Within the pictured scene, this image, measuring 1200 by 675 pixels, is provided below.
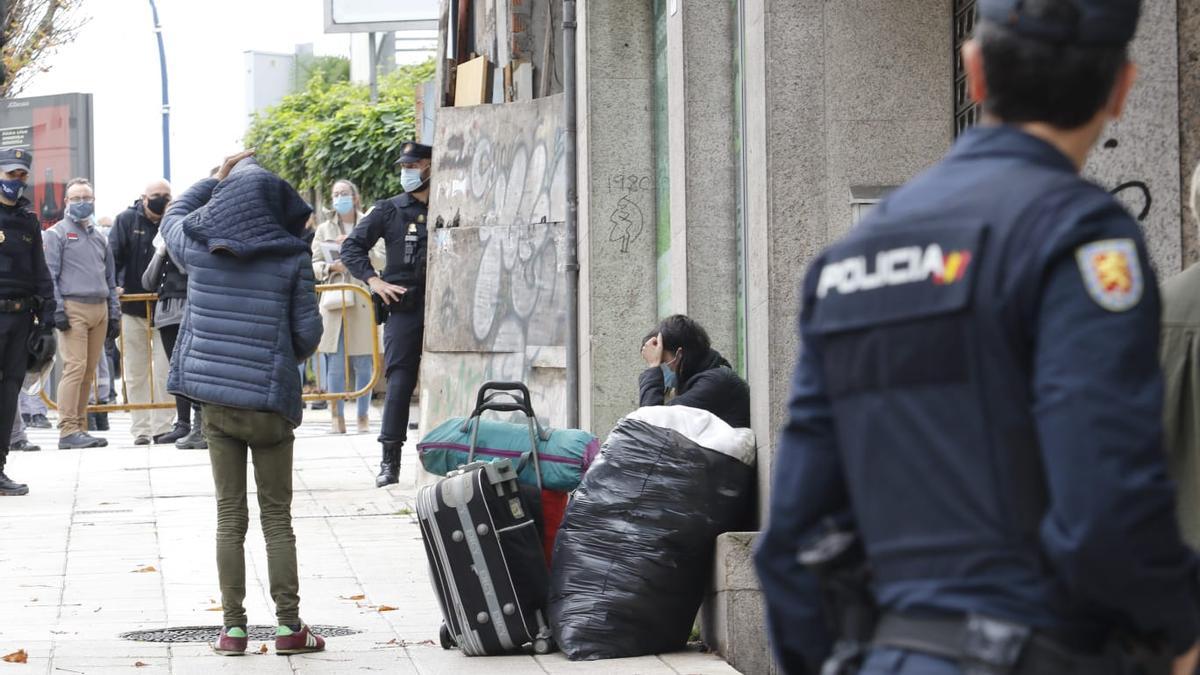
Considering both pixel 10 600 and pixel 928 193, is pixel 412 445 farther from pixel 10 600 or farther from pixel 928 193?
pixel 928 193

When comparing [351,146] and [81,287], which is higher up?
[351,146]

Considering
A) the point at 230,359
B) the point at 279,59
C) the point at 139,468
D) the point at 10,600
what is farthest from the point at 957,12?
the point at 279,59

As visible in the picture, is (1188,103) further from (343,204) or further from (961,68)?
(343,204)

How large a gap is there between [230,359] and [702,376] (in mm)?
1949

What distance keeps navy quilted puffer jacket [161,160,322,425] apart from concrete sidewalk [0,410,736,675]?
1.04 m

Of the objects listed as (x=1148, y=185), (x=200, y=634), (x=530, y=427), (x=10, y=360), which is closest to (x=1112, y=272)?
(x=1148, y=185)

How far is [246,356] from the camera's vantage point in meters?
7.22

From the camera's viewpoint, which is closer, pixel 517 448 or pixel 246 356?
pixel 246 356

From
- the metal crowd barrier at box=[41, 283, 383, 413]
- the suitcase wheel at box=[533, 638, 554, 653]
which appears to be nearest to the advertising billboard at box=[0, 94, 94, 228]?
the metal crowd barrier at box=[41, 283, 383, 413]

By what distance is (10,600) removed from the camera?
28.2ft

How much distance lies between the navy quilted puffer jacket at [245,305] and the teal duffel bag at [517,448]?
629mm

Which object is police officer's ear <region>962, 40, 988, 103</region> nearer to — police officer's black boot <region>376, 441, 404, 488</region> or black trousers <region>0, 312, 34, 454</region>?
police officer's black boot <region>376, 441, 404, 488</region>

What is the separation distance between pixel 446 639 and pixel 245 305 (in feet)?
4.96

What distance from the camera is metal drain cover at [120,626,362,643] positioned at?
7715 mm
